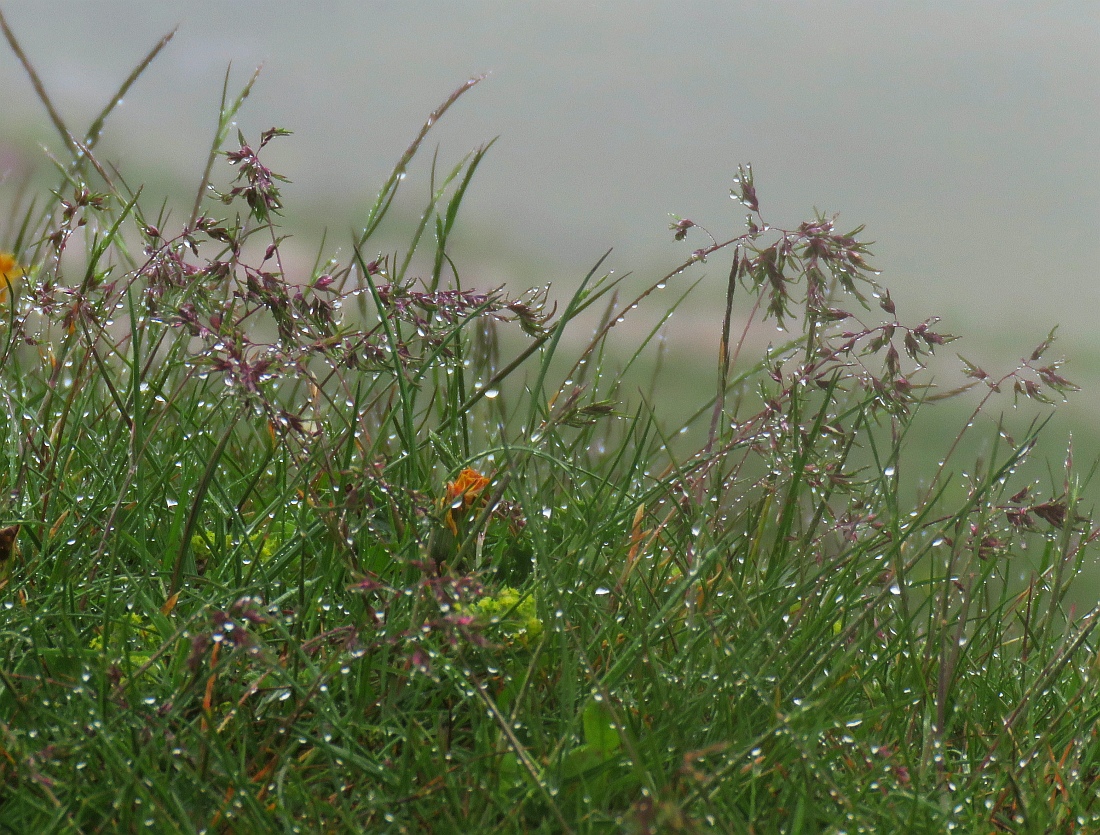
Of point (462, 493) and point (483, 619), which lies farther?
point (462, 493)

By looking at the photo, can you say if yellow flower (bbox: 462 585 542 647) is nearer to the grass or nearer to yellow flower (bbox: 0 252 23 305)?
the grass

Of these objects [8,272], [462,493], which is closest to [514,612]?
[462,493]

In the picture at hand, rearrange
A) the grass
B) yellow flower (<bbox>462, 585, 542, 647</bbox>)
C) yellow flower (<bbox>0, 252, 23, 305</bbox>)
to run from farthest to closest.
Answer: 1. yellow flower (<bbox>0, 252, 23, 305</bbox>)
2. yellow flower (<bbox>462, 585, 542, 647</bbox>)
3. the grass

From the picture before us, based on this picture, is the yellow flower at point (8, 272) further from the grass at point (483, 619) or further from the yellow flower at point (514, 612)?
the yellow flower at point (514, 612)

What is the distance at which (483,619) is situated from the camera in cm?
102

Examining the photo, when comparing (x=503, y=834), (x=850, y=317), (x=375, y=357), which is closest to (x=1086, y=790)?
(x=850, y=317)

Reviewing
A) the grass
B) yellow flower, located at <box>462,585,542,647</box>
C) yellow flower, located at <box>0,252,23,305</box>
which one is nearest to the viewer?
the grass

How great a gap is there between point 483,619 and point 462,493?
1.42 ft

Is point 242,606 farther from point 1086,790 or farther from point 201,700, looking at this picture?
point 1086,790

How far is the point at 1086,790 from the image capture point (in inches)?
54.6

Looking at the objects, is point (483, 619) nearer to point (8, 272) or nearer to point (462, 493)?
point (462, 493)

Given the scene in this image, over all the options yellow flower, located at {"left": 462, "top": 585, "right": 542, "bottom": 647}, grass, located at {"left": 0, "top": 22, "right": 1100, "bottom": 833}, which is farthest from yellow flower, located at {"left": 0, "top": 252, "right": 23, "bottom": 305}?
yellow flower, located at {"left": 462, "top": 585, "right": 542, "bottom": 647}

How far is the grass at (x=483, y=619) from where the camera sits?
3.66 ft

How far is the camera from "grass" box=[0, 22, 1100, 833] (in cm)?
111
